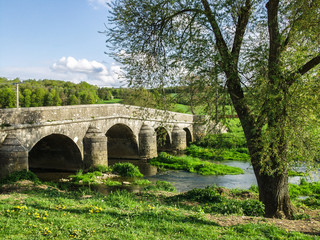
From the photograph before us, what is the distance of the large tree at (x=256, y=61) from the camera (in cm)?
640

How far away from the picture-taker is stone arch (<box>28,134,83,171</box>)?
52.7ft

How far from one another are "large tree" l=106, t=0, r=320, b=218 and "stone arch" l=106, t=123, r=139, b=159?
42.2 ft

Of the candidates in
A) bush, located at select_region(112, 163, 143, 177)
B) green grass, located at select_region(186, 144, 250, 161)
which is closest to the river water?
bush, located at select_region(112, 163, 143, 177)

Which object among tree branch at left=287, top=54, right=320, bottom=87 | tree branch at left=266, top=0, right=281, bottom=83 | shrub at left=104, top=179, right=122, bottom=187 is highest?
tree branch at left=266, top=0, right=281, bottom=83

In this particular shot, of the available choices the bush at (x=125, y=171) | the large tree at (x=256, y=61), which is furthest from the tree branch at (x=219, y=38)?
the bush at (x=125, y=171)

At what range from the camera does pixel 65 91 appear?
5034 cm

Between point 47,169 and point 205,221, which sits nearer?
point 205,221

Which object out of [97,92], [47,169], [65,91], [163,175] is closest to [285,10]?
[163,175]

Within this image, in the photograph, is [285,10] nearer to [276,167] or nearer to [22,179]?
[276,167]

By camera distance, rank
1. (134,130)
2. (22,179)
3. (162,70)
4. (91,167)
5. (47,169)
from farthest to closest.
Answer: (134,130) < (47,169) < (91,167) < (22,179) < (162,70)

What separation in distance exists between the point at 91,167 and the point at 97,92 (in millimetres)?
42886

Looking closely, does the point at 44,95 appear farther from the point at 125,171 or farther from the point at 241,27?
the point at 241,27

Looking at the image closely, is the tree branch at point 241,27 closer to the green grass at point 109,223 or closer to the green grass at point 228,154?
the green grass at point 109,223

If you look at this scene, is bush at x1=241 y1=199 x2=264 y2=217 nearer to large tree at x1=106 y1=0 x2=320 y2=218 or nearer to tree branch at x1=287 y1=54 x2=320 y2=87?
large tree at x1=106 y1=0 x2=320 y2=218
